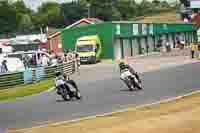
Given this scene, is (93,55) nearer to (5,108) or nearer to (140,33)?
(140,33)

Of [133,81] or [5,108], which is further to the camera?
[133,81]

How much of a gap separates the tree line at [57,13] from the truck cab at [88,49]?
6774 cm

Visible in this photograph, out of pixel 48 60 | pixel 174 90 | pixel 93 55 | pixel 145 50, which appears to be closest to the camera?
pixel 174 90

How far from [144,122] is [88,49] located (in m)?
48.2

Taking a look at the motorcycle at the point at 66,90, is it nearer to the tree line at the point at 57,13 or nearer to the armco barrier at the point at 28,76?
the armco barrier at the point at 28,76

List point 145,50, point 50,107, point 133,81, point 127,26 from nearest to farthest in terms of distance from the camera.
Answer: point 50,107, point 133,81, point 127,26, point 145,50

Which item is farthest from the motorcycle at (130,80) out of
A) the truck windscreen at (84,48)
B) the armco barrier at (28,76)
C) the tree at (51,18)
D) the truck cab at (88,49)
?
the tree at (51,18)

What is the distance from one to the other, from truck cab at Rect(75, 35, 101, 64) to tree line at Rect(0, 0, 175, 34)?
67.7 m

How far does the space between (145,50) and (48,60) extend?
111 feet

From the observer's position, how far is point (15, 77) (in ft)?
116

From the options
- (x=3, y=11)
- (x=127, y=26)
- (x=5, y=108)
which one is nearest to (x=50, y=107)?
(x=5, y=108)

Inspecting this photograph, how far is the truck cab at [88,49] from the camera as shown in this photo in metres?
61.3

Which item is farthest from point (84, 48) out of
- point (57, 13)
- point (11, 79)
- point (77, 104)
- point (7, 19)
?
point (57, 13)

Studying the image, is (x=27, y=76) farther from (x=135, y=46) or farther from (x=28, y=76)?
(x=135, y=46)
